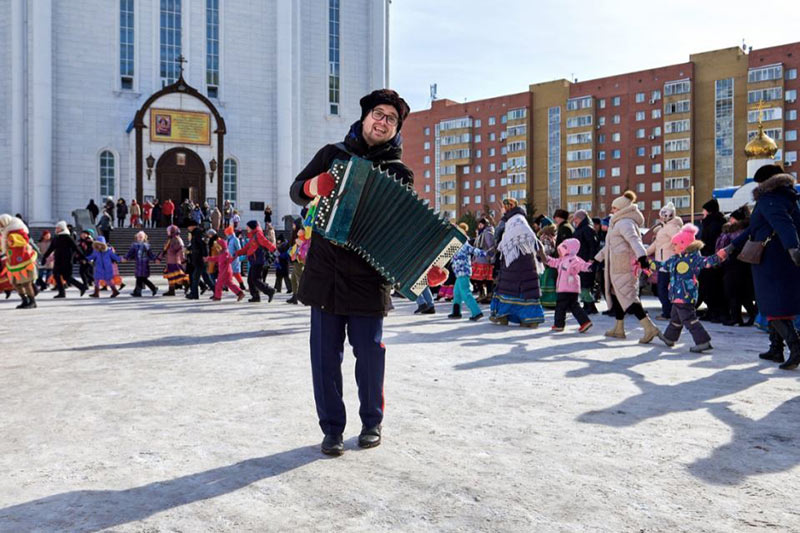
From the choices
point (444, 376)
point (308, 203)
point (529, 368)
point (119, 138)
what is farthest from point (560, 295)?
point (119, 138)

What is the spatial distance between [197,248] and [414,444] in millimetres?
13767

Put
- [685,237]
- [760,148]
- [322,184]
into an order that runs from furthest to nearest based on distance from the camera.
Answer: [760,148], [685,237], [322,184]

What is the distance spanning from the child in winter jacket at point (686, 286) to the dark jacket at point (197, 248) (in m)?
11.8

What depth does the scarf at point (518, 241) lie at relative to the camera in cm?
1059

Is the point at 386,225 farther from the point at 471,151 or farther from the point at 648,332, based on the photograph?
the point at 471,151

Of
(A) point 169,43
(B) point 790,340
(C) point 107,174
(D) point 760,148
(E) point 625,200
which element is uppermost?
(A) point 169,43

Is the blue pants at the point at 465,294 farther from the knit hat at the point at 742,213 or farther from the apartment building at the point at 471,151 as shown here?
the apartment building at the point at 471,151

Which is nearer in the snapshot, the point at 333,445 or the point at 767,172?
the point at 333,445

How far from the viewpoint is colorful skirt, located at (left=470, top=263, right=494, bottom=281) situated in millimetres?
14266

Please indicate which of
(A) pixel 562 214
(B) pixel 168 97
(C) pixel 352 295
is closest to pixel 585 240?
(A) pixel 562 214

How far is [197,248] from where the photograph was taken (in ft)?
55.0

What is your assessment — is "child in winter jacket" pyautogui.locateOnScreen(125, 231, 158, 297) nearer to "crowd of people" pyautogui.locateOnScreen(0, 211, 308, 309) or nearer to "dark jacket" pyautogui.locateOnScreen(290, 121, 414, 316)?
"crowd of people" pyautogui.locateOnScreen(0, 211, 308, 309)

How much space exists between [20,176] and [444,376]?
33.0 metres

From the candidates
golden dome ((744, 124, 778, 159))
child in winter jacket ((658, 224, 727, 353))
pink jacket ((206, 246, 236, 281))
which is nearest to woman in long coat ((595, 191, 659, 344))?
child in winter jacket ((658, 224, 727, 353))
